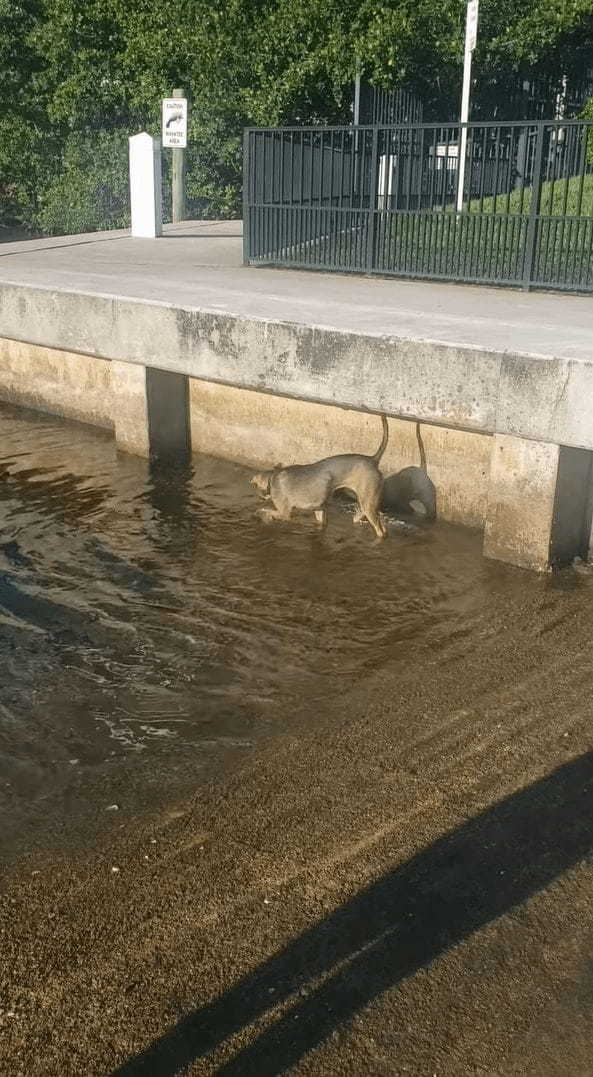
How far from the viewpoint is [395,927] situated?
13.3 feet

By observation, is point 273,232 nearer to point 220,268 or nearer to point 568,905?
point 220,268

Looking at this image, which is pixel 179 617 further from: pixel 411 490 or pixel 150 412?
pixel 150 412

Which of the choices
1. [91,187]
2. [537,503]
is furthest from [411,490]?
[91,187]

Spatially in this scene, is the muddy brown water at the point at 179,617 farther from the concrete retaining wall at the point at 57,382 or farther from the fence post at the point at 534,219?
the fence post at the point at 534,219

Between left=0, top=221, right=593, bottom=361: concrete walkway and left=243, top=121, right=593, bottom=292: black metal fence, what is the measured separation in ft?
0.67

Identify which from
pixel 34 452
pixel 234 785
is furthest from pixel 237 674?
pixel 34 452

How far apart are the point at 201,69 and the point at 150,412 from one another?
16.7m

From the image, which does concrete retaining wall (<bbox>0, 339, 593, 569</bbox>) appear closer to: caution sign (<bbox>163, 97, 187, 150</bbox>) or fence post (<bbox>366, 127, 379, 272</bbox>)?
fence post (<bbox>366, 127, 379, 272</bbox>)

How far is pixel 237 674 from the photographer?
20.5 ft

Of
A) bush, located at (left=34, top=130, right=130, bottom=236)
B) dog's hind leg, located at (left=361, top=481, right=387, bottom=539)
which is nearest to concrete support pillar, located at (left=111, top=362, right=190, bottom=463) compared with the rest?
dog's hind leg, located at (left=361, top=481, right=387, bottom=539)

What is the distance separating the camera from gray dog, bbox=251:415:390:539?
8289 mm

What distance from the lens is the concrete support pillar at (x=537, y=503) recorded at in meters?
7.46

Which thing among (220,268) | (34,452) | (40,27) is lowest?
(34,452)

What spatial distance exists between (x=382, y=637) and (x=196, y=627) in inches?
46.7
